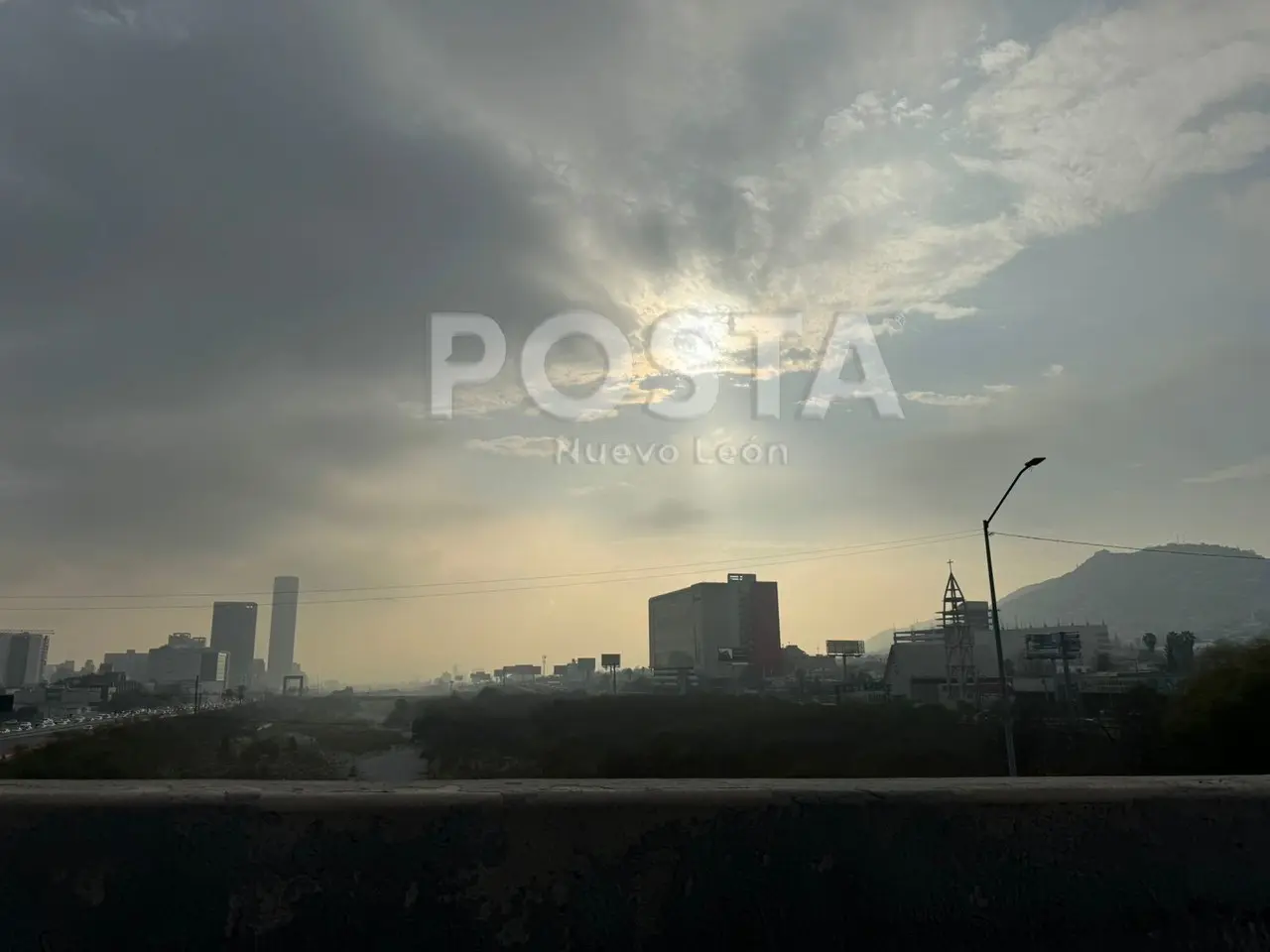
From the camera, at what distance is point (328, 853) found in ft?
6.30

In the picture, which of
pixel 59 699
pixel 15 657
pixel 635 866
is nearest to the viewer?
pixel 635 866

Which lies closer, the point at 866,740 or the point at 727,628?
the point at 866,740

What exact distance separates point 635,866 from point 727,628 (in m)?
154

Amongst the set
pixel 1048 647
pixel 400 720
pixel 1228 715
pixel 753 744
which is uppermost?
pixel 1048 647

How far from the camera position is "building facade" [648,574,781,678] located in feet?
483

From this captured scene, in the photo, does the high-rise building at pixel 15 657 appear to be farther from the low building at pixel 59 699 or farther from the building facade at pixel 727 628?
the building facade at pixel 727 628

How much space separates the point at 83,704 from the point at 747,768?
126 metres

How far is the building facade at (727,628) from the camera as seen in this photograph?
14712cm

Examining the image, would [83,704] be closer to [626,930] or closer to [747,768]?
[747,768]

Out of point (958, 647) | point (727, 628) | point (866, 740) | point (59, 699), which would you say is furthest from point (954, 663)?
point (59, 699)

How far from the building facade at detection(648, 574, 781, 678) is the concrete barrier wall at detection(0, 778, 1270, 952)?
13936cm

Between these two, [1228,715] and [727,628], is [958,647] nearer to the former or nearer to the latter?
[1228,715]

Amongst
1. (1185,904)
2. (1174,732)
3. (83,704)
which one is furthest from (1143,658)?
(83,704)

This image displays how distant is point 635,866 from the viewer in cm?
199
